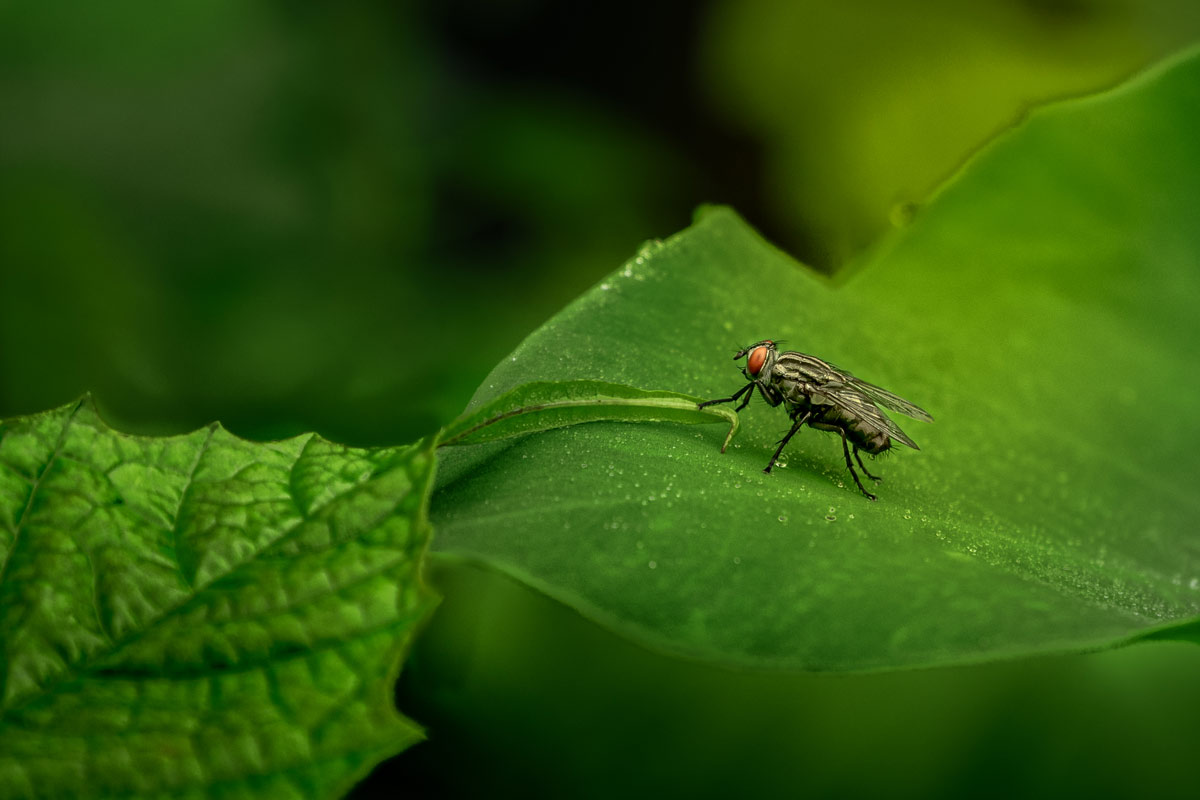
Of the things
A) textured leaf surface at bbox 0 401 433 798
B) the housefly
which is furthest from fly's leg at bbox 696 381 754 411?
textured leaf surface at bbox 0 401 433 798

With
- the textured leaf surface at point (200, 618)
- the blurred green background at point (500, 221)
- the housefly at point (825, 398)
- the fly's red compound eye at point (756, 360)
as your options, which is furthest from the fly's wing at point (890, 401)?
the textured leaf surface at point (200, 618)

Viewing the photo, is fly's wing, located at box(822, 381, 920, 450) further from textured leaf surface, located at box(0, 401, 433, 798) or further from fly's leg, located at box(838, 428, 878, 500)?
textured leaf surface, located at box(0, 401, 433, 798)

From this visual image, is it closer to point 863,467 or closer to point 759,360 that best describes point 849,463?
point 863,467

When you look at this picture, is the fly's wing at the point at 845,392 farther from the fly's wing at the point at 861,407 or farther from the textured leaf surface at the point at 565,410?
the textured leaf surface at the point at 565,410

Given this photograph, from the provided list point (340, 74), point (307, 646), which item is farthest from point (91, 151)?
point (307, 646)

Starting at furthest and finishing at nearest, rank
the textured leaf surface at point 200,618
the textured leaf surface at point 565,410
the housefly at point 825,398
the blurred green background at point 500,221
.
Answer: the housefly at point 825,398 → the blurred green background at point 500,221 → the textured leaf surface at point 565,410 → the textured leaf surface at point 200,618

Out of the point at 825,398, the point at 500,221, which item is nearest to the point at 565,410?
the point at 825,398
